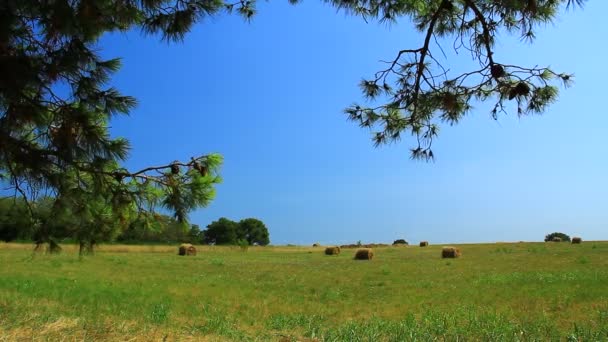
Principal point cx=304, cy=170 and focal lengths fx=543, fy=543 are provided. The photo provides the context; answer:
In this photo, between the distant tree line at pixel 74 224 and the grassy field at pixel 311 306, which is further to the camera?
the grassy field at pixel 311 306

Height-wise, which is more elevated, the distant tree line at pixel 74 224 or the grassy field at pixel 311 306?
the distant tree line at pixel 74 224

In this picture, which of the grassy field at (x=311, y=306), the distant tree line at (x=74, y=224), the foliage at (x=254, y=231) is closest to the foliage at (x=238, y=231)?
the foliage at (x=254, y=231)

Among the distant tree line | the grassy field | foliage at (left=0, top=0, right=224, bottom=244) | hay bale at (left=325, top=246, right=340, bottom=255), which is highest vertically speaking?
foliage at (left=0, top=0, right=224, bottom=244)

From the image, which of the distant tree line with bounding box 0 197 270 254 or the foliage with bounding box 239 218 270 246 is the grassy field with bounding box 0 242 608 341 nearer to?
the distant tree line with bounding box 0 197 270 254

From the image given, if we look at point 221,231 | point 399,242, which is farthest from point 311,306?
point 221,231

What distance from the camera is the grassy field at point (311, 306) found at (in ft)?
20.7

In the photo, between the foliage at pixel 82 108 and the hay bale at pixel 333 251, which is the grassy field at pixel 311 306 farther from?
the hay bale at pixel 333 251

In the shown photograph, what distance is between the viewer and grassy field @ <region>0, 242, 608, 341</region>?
6.30 meters

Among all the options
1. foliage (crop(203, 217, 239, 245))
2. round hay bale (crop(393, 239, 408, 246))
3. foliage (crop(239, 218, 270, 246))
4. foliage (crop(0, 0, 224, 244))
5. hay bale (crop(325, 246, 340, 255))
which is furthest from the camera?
foliage (crop(239, 218, 270, 246))

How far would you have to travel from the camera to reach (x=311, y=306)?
1177cm

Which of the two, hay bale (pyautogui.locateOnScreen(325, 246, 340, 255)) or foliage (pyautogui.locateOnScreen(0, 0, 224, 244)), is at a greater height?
foliage (pyautogui.locateOnScreen(0, 0, 224, 244))

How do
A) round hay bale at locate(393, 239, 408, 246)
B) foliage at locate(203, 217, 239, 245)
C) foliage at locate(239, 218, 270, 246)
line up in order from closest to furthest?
1. round hay bale at locate(393, 239, 408, 246)
2. foliage at locate(203, 217, 239, 245)
3. foliage at locate(239, 218, 270, 246)

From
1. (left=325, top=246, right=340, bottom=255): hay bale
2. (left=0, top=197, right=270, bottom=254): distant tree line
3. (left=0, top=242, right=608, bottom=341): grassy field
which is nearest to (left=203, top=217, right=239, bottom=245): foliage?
(left=325, top=246, right=340, bottom=255): hay bale

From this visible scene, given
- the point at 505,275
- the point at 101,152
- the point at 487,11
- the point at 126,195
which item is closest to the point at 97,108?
the point at 101,152
